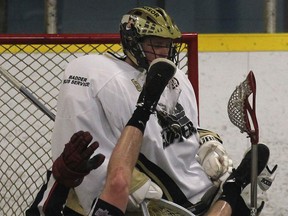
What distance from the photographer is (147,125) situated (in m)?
2.93

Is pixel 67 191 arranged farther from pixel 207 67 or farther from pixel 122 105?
pixel 207 67

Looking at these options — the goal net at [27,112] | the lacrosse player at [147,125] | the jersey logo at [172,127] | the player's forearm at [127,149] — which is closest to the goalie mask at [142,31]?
the lacrosse player at [147,125]

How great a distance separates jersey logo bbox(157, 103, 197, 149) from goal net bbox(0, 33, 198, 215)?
737 millimetres

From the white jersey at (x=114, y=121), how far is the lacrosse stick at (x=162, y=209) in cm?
12

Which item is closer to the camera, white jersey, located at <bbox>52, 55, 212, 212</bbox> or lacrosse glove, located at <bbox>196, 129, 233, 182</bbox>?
white jersey, located at <bbox>52, 55, 212, 212</bbox>

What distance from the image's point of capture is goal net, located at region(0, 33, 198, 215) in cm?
396

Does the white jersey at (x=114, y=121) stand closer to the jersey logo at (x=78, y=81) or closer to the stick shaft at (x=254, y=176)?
the jersey logo at (x=78, y=81)

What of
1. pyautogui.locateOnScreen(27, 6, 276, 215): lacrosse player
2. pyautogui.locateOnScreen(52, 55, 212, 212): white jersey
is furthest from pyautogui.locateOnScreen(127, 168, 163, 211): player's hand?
pyautogui.locateOnScreen(52, 55, 212, 212): white jersey

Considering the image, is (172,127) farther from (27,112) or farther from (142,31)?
(27,112)

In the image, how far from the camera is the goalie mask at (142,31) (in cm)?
304

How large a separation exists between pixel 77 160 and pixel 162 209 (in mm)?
394

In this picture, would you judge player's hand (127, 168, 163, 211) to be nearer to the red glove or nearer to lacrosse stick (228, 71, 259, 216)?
the red glove

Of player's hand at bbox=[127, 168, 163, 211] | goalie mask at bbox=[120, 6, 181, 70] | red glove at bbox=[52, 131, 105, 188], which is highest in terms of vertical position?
goalie mask at bbox=[120, 6, 181, 70]

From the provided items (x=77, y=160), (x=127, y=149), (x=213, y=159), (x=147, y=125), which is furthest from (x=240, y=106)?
(x=77, y=160)
